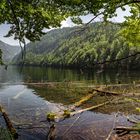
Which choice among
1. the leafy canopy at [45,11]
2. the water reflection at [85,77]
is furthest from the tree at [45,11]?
the water reflection at [85,77]

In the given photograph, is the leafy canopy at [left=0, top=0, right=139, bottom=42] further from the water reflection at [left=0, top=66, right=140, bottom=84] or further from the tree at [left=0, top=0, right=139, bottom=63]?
the water reflection at [left=0, top=66, right=140, bottom=84]

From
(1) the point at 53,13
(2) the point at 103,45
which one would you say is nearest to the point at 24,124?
(1) the point at 53,13

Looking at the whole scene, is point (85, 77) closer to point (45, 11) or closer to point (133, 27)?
point (133, 27)

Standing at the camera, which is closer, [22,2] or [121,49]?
[22,2]

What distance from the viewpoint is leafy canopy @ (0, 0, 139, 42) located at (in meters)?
10.1

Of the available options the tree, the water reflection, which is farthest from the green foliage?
the water reflection

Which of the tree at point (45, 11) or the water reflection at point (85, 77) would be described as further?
the water reflection at point (85, 77)

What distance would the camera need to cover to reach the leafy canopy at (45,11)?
10.1 metres

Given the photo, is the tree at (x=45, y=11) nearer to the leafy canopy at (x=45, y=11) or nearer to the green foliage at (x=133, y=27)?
the leafy canopy at (x=45, y=11)

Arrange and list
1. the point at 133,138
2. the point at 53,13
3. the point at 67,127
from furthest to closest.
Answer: the point at 67,127
the point at 133,138
the point at 53,13

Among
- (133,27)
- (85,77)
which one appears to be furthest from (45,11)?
(85,77)

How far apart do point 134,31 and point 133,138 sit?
1041 cm

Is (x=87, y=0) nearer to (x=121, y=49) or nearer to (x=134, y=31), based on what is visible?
(x=134, y=31)

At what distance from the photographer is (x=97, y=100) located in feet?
104
